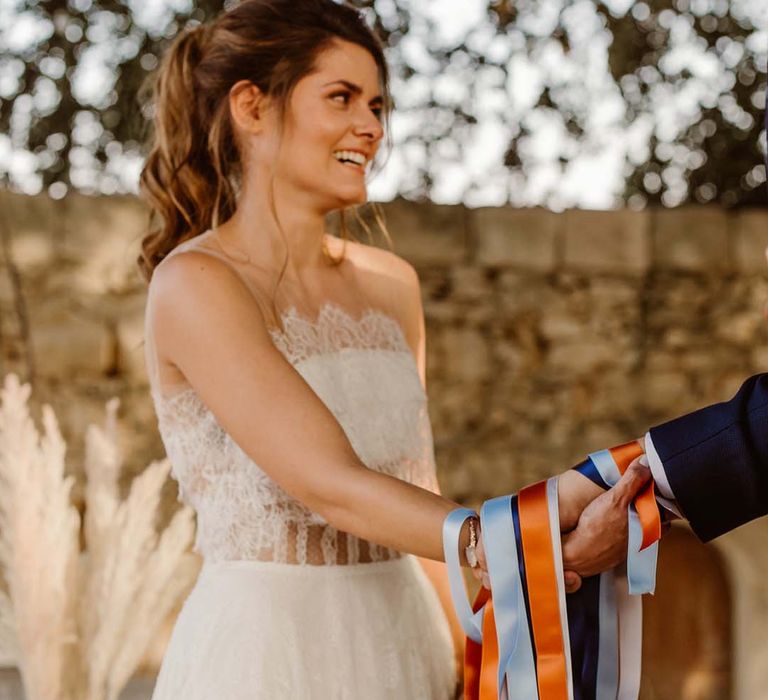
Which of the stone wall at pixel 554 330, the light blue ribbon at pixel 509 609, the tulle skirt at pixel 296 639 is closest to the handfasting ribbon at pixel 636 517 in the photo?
the light blue ribbon at pixel 509 609

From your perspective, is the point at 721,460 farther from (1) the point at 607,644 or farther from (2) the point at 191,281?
(2) the point at 191,281

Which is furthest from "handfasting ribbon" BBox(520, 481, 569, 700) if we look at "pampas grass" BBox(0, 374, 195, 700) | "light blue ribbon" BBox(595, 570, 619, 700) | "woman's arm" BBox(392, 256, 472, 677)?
"pampas grass" BBox(0, 374, 195, 700)

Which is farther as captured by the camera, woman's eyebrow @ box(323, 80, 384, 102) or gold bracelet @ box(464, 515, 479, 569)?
woman's eyebrow @ box(323, 80, 384, 102)

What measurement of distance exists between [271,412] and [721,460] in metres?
0.58

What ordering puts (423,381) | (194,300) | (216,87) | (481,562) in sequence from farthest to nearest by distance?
(423,381) < (216,87) < (194,300) < (481,562)

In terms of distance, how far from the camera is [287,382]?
1.61 metres

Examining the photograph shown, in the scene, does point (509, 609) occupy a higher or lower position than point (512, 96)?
lower

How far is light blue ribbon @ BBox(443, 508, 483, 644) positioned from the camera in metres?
1.50

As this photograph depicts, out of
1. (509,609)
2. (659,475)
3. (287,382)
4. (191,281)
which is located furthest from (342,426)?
(659,475)

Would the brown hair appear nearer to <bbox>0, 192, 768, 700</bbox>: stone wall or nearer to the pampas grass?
the pampas grass

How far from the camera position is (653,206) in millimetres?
5188

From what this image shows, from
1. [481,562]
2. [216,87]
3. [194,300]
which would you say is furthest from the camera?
[216,87]

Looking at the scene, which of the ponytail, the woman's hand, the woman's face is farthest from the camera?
the ponytail

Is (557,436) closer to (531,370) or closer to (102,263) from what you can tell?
(531,370)
